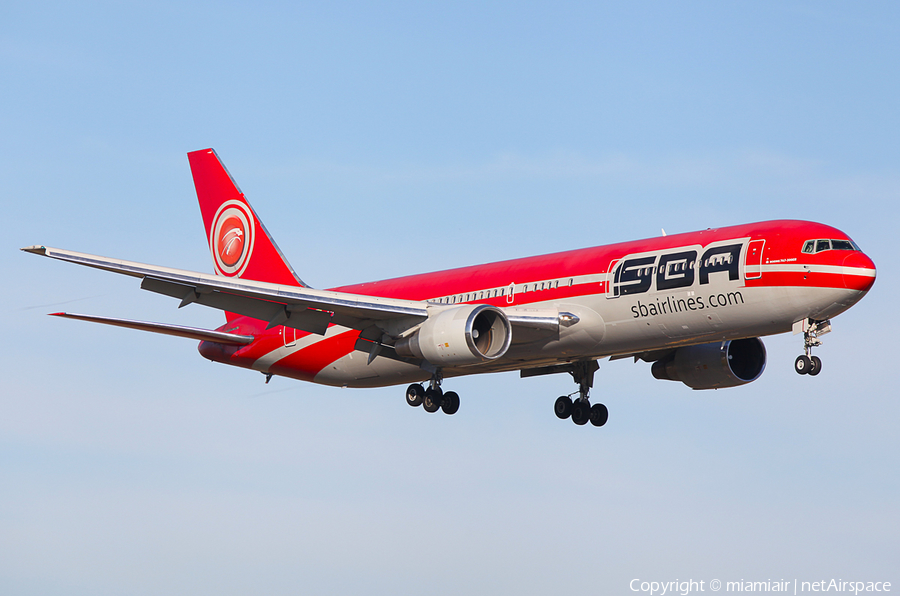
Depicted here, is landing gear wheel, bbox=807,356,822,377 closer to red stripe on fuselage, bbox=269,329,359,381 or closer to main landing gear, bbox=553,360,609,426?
main landing gear, bbox=553,360,609,426

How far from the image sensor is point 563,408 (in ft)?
137

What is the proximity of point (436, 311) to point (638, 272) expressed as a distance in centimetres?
621

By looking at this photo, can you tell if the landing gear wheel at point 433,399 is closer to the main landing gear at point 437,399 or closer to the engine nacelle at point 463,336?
the main landing gear at point 437,399

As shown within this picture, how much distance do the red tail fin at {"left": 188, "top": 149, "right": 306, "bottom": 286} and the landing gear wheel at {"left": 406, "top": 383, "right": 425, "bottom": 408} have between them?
7.93 meters

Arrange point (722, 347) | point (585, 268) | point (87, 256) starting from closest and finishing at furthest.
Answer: point (87, 256), point (585, 268), point (722, 347)

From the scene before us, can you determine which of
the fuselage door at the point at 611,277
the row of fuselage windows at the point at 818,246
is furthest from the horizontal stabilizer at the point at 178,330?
the row of fuselage windows at the point at 818,246

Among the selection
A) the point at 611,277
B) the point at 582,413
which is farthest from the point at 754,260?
the point at 582,413

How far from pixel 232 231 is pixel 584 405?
50.8 feet

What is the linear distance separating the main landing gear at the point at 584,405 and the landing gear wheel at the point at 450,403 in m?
5.17

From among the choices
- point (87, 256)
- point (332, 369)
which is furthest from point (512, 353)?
point (87, 256)

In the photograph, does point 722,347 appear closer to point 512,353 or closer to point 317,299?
point 512,353

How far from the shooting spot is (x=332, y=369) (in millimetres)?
40938

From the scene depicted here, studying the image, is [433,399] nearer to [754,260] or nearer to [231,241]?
[754,260]

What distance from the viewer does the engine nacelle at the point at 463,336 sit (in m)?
34.2
